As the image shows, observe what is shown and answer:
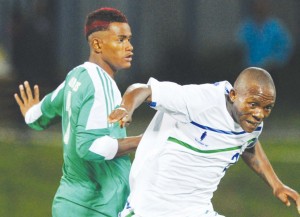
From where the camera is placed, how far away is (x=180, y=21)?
49.4 feet

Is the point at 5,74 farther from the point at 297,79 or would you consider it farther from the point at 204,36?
the point at 297,79

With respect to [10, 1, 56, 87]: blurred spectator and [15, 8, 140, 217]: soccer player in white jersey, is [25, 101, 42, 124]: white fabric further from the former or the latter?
[10, 1, 56, 87]: blurred spectator

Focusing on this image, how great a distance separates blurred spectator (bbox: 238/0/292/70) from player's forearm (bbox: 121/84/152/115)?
862 cm

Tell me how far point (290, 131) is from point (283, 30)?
64.7 inches

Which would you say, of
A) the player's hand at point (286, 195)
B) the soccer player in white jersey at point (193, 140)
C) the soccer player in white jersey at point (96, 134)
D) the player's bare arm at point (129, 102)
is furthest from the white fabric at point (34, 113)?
the player's hand at point (286, 195)

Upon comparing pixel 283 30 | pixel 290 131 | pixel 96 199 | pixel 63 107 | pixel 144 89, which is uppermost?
pixel 144 89

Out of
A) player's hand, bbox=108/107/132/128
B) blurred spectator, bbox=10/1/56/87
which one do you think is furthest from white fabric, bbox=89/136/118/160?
blurred spectator, bbox=10/1/56/87

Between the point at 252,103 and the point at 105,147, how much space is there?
85cm

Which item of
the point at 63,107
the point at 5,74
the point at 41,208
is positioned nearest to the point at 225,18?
the point at 5,74

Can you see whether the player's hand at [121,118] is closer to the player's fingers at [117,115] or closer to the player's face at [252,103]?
the player's fingers at [117,115]

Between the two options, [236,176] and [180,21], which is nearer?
[236,176]

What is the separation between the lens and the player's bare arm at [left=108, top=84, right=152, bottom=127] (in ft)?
15.5

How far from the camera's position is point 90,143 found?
218 inches

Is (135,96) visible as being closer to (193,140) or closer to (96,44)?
(193,140)
